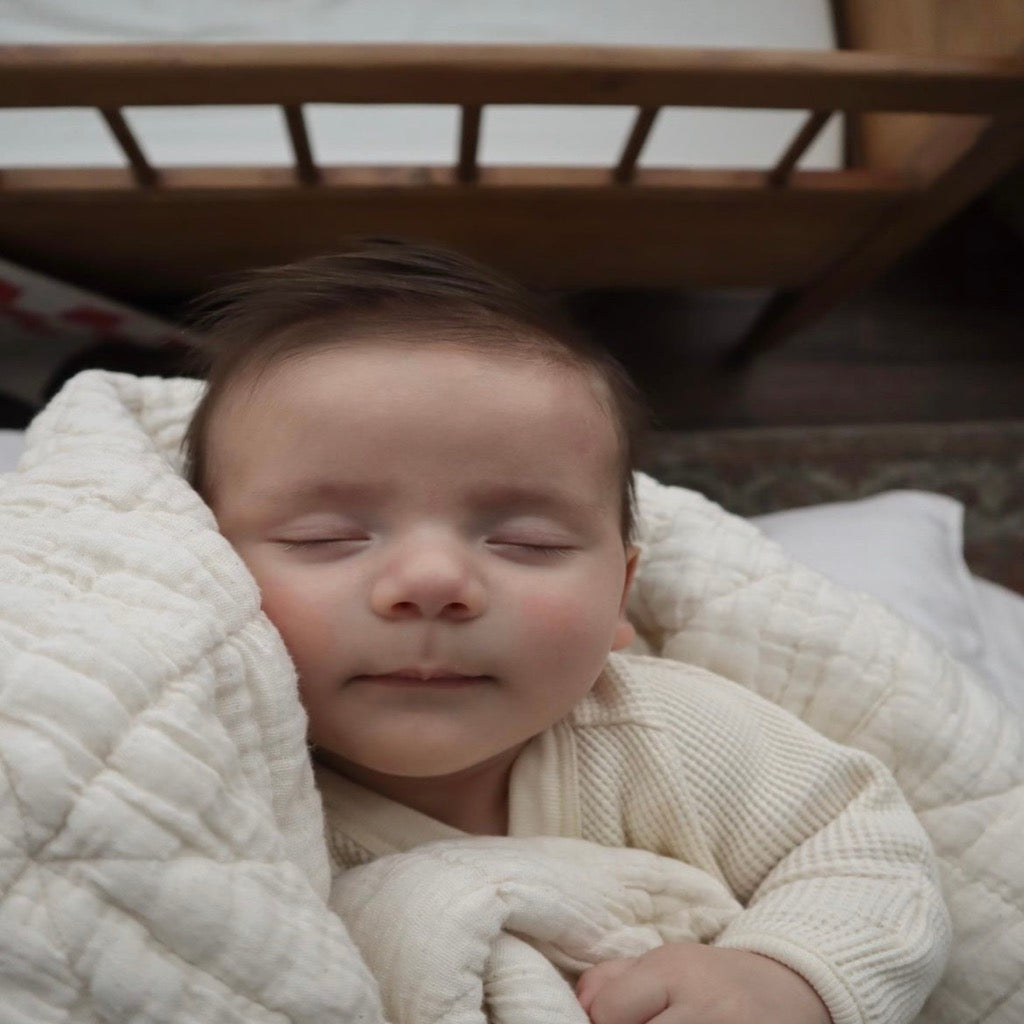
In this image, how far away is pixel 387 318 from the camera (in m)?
0.69

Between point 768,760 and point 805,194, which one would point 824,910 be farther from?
point 805,194

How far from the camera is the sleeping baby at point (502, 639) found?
63 centimetres

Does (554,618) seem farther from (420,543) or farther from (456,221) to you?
(456,221)

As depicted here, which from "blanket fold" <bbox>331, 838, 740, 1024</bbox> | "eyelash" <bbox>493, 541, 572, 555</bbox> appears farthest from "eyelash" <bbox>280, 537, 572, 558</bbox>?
"blanket fold" <bbox>331, 838, 740, 1024</bbox>

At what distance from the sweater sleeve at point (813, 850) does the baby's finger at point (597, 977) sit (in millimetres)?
83

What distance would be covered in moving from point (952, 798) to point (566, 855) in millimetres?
370

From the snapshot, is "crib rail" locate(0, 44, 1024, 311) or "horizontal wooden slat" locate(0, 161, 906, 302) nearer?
"crib rail" locate(0, 44, 1024, 311)

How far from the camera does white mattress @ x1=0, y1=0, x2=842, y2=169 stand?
145cm

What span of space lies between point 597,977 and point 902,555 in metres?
0.75

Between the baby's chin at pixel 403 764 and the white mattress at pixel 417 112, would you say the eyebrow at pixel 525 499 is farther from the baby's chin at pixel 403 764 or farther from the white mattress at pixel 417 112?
the white mattress at pixel 417 112

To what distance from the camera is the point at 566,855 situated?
0.72m

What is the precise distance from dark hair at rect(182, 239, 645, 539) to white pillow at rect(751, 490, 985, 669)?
1.65ft

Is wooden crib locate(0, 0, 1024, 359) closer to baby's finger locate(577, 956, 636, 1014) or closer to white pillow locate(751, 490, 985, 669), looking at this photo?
white pillow locate(751, 490, 985, 669)

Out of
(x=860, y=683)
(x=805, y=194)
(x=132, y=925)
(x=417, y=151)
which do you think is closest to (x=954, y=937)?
(x=860, y=683)
